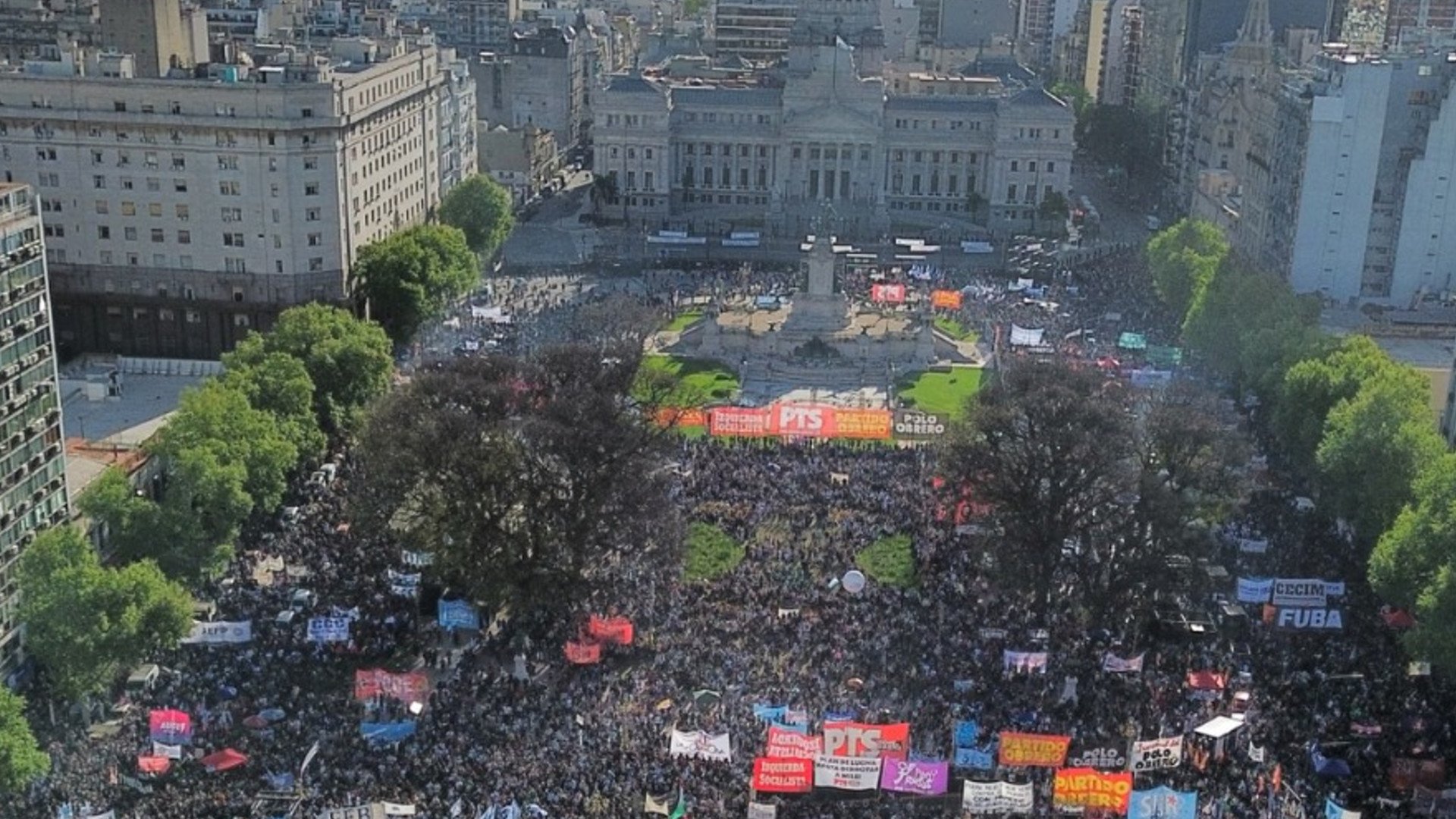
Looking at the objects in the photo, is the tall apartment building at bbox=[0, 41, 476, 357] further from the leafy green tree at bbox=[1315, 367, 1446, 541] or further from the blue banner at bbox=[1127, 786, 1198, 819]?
the blue banner at bbox=[1127, 786, 1198, 819]

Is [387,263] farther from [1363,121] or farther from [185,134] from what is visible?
[1363,121]

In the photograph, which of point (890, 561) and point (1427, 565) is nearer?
point (1427, 565)

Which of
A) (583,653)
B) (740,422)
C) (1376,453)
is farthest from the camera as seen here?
(740,422)

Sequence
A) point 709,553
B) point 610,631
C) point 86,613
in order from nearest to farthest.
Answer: point 86,613 < point 610,631 < point 709,553

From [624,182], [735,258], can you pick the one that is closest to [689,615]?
[735,258]

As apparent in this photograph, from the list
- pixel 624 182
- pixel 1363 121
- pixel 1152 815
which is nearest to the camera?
pixel 1152 815

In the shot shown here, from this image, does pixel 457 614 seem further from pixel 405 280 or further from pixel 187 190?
pixel 187 190

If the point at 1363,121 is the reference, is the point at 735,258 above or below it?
below

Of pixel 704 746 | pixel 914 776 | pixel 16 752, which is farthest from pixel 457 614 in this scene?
pixel 914 776
